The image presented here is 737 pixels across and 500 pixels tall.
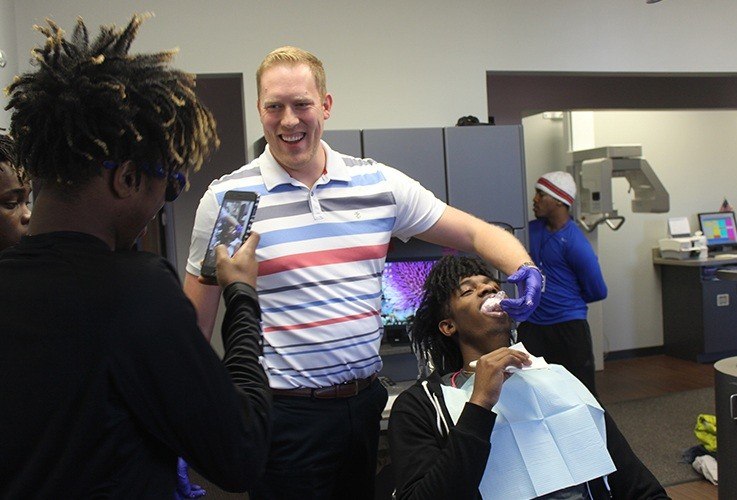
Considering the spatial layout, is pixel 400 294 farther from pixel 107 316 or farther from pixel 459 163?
pixel 107 316

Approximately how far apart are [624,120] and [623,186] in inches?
24.0

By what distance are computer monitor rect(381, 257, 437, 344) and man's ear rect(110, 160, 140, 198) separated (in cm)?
246

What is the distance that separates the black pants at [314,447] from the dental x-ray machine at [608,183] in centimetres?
400

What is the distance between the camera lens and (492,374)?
5.11ft

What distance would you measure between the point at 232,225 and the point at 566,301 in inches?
113

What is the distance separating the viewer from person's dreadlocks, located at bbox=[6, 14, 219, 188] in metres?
0.87

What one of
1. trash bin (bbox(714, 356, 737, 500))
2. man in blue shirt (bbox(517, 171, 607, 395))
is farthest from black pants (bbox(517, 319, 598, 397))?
trash bin (bbox(714, 356, 737, 500))

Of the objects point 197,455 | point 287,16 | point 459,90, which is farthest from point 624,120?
point 197,455

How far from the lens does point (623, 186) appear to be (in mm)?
6398

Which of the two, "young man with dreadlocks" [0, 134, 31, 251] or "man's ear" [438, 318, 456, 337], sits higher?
"young man with dreadlocks" [0, 134, 31, 251]

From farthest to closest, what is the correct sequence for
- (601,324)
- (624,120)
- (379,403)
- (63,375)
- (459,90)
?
(624,120)
(601,324)
(459,90)
(379,403)
(63,375)

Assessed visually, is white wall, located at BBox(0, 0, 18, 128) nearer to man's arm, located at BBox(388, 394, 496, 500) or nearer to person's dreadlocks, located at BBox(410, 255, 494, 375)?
person's dreadlocks, located at BBox(410, 255, 494, 375)

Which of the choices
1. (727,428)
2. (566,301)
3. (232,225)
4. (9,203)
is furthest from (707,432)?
(9,203)

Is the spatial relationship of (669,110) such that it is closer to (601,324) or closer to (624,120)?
(624,120)
